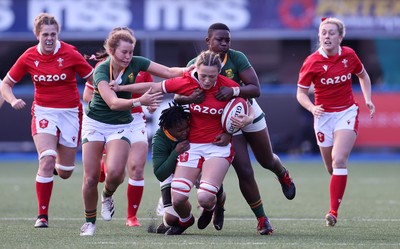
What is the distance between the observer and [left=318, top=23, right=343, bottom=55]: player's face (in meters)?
9.26

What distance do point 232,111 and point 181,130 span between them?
0.49 meters

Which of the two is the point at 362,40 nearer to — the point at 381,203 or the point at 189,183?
the point at 381,203

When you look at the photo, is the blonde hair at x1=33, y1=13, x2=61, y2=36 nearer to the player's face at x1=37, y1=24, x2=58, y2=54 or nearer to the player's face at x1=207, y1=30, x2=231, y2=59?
the player's face at x1=37, y1=24, x2=58, y2=54

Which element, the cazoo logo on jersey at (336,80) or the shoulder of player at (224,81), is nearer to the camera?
the shoulder of player at (224,81)

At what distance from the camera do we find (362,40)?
23844mm

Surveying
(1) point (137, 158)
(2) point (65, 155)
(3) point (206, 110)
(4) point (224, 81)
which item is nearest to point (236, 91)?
(4) point (224, 81)

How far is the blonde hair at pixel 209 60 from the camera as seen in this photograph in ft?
25.2

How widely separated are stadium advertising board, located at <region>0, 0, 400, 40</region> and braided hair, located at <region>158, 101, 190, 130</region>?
12.9m

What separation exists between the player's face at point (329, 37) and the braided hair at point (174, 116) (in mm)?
1961

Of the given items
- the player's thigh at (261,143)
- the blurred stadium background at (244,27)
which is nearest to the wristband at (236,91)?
the player's thigh at (261,143)

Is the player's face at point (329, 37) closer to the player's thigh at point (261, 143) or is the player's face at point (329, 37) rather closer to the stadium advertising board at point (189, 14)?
the player's thigh at point (261, 143)

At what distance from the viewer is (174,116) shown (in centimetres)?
797

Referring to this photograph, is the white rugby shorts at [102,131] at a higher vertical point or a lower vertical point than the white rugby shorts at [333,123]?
higher

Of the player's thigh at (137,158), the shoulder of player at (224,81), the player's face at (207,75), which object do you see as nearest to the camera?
the player's face at (207,75)
